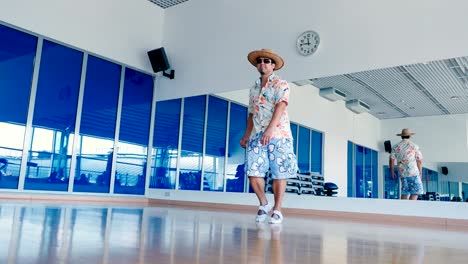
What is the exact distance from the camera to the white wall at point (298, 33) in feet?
13.4

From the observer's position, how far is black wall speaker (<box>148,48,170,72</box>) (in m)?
6.18

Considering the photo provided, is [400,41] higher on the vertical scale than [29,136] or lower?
higher

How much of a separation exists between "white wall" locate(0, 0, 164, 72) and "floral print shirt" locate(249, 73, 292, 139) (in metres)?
3.51

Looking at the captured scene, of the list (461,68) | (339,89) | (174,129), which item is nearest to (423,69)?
(461,68)

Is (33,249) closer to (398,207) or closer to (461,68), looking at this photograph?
(398,207)

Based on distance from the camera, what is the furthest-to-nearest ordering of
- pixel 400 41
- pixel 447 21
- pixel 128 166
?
pixel 128 166 < pixel 400 41 < pixel 447 21

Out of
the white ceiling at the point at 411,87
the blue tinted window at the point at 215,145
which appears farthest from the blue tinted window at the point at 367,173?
the blue tinted window at the point at 215,145

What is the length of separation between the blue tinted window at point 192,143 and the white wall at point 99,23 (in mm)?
980

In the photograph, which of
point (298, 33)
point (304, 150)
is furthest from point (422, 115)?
point (298, 33)

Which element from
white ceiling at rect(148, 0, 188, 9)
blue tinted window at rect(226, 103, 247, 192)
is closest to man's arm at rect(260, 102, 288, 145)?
blue tinted window at rect(226, 103, 247, 192)

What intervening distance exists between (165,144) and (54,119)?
1815 mm

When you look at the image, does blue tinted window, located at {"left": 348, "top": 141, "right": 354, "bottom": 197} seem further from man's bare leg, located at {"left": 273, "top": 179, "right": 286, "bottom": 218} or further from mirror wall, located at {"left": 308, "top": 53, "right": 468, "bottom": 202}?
man's bare leg, located at {"left": 273, "top": 179, "right": 286, "bottom": 218}

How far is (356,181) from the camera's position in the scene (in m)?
4.72

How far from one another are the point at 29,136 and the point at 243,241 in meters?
4.32
